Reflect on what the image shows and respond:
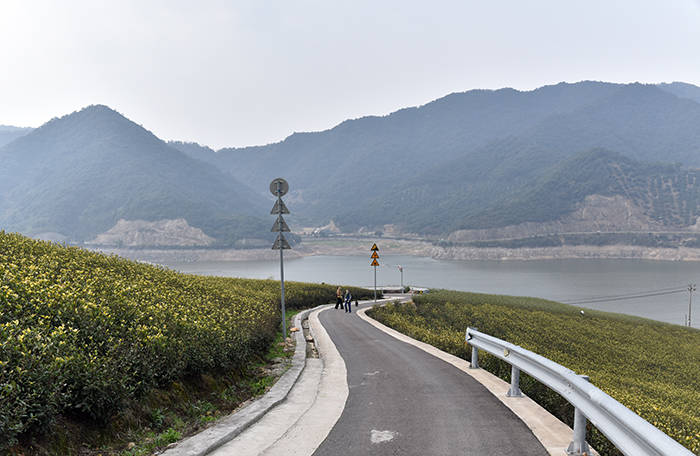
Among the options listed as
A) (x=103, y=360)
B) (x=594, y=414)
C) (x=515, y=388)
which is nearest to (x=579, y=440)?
(x=594, y=414)

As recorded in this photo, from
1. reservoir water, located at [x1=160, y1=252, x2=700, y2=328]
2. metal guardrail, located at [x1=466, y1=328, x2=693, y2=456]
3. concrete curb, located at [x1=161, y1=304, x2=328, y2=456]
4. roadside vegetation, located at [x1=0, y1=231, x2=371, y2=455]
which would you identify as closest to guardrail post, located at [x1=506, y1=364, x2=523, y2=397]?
metal guardrail, located at [x1=466, y1=328, x2=693, y2=456]

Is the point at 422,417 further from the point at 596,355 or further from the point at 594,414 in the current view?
the point at 596,355

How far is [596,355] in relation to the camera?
16.2 m

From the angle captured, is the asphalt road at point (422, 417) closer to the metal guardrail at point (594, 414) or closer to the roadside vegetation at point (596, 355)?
the metal guardrail at point (594, 414)

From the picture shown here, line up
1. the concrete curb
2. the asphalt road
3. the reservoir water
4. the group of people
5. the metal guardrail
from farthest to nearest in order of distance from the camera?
the reservoir water → the group of people → the asphalt road → the concrete curb → the metal guardrail

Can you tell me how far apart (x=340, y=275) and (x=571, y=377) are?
124 m

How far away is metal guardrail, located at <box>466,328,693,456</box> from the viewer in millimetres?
3330

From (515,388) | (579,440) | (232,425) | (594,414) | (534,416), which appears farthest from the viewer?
(515,388)

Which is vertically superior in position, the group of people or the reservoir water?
the group of people

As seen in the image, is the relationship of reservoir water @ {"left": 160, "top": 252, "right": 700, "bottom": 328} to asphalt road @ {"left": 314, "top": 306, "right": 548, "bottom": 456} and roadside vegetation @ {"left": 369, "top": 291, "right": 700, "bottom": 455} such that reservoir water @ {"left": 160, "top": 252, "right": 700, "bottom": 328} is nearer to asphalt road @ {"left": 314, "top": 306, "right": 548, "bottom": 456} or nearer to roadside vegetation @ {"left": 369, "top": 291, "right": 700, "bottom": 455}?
roadside vegetation @ {"left": 369, "top": 291, "right": 700, "bottom": 455}

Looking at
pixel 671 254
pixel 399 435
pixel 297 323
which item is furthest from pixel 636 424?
pixel 671 254

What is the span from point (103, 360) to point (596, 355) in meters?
16.8

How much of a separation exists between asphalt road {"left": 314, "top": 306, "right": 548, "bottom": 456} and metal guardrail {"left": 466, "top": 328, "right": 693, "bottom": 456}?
0.54 meters

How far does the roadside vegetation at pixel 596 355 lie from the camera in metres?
6.43
